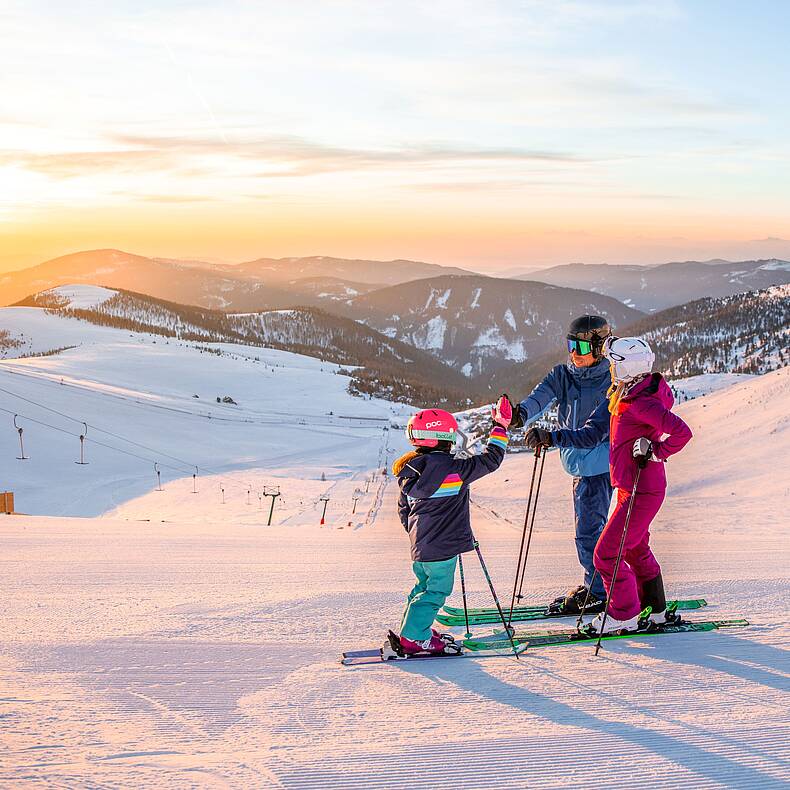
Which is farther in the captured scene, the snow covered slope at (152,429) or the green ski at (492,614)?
the snow covered slope at (152,429)

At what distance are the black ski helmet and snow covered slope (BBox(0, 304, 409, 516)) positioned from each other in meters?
27.6

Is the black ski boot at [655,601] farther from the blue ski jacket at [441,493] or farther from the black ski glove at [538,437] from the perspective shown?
the blue ski jacket at [441,493]

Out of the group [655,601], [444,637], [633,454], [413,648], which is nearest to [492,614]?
[444,637]

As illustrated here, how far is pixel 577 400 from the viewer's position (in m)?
5.77

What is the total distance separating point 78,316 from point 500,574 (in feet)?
686

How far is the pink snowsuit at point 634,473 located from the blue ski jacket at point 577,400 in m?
0.35

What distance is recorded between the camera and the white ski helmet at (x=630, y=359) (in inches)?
194

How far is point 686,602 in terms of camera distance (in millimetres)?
6168

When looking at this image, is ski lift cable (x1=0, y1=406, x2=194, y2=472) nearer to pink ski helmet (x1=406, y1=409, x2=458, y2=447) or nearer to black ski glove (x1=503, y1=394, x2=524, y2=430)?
black ski glove (x1=503, y1=394, x2=524, y2=430)

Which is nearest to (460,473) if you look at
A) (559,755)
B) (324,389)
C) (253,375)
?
(559,755)

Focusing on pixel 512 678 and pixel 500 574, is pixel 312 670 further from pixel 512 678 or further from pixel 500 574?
pixel 500 574

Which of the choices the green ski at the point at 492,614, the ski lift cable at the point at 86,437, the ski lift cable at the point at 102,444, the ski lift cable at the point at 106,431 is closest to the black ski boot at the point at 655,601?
the green ski at the point at 492,614

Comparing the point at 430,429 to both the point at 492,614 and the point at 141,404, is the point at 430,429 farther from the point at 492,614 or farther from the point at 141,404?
the point at 141,404

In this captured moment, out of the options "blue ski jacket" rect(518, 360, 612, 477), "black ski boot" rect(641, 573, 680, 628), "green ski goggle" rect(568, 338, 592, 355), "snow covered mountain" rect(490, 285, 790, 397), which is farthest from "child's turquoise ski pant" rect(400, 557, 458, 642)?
"snow covered mountain" rect(490, 285, 790, 397)
